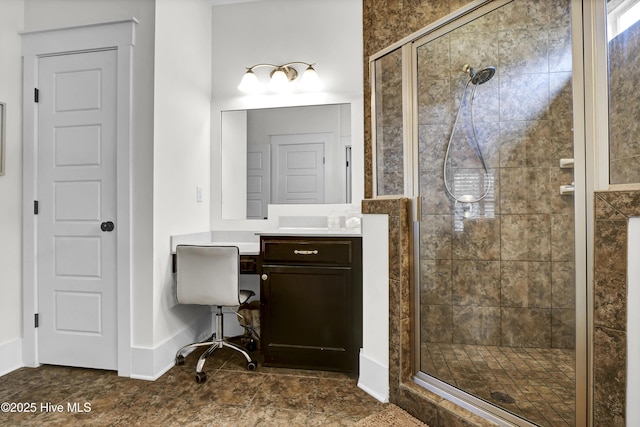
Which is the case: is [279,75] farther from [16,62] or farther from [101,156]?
[16,62]

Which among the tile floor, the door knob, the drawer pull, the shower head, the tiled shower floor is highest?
the shower head

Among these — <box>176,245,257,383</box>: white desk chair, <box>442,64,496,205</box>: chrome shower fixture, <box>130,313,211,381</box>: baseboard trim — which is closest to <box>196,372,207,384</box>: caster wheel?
<box>176,245,257,383</box>: white desk chair

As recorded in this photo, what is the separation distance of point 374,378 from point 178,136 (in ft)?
6.51

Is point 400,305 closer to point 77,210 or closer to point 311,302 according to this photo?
point 311,302

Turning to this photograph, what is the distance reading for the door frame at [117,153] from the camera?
2.07 metres

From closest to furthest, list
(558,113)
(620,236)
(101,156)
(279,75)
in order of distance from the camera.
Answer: (620,236), (558,113), (101,156), (279,75)

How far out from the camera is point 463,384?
1592 millimetres

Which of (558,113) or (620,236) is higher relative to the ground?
(558,113)

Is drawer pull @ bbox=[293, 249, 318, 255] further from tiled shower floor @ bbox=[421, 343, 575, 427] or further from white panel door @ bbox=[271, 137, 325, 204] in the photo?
tiled shower floor @ bbox=[421, 343, 575, 427]

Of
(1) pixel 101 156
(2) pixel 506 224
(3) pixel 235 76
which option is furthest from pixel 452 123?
(1) pixel 101 156

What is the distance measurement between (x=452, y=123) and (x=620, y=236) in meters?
0.98

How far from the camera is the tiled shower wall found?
166 centimetres

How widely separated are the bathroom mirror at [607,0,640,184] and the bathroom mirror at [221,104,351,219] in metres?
1.67

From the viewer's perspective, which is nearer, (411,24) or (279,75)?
(411,24)
